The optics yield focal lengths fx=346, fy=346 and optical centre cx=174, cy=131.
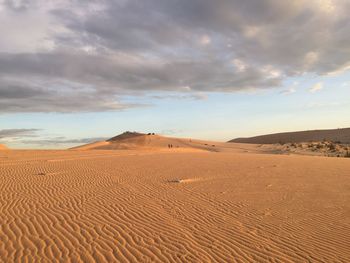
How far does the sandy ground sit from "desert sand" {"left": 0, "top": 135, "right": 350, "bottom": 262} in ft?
0.06

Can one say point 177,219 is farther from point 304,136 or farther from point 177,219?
point 304,136

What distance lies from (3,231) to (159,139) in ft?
153

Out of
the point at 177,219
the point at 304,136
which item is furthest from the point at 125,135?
the point at 177,219

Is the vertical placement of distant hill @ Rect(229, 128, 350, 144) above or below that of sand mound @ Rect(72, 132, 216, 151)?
above

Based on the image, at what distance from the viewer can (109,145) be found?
49.6 m

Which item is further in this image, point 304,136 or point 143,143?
point 304,136

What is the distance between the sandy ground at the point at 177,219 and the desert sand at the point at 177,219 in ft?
0.06

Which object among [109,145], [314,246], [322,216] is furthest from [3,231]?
[109,145]

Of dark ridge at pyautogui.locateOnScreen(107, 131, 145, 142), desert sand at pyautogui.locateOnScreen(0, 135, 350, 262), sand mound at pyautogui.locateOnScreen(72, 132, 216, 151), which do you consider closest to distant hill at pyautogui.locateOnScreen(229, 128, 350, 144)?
sand mound at pyautogui.locateOnScreen(72, 132, 216, 151)

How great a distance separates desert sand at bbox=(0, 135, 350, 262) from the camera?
5.99 metres

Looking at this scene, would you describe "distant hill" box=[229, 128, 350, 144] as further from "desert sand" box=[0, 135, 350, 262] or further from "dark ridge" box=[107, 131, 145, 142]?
"desert sand" box=[0, 135, 350, 262]

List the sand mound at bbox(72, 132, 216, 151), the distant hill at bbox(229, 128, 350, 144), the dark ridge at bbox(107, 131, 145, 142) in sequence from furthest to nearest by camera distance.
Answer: the distant hill at bbox(229, 128, 350, 144)
the dark ridge at bbox(107, 131, 145, 142)
the sand mound at bbox(72, 132, 216, 151)

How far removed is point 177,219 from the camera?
804cm

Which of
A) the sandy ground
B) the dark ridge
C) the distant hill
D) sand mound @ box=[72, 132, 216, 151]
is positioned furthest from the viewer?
the distant hill
